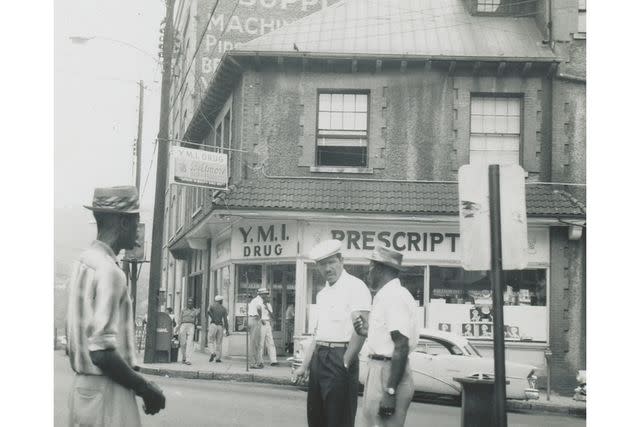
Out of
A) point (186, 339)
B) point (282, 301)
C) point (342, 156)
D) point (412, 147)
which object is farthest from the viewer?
point (186, 339)

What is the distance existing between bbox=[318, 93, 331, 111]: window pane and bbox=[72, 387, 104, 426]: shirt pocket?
20.1ft

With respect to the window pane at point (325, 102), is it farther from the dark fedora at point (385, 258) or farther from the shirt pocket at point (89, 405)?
the shirt pocket at point (89, 405)

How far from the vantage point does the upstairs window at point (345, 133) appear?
32.7 feet

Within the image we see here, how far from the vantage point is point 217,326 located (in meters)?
11.2

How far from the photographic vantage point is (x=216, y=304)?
40.4ft

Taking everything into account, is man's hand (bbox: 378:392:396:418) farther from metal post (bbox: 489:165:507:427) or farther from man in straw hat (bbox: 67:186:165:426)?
man in straw hat (bbox: 67:186:165:426)

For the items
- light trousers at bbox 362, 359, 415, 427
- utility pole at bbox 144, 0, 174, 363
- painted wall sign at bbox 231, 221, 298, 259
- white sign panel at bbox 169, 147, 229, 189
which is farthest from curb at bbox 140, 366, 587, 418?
white sign panel at bbox 169, 147, 229, 189

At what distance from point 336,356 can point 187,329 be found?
6638 millimetres

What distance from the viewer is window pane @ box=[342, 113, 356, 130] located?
1005 cm

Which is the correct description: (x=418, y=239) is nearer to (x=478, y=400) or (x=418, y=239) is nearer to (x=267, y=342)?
(x=267, y=342)

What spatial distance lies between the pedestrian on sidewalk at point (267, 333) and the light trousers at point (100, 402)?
194 inches

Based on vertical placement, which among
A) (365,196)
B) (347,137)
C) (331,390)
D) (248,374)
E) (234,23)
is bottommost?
(248,374)

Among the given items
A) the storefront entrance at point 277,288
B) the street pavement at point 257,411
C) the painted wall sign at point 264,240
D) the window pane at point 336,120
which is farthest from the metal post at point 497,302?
the window pane at point 336,120

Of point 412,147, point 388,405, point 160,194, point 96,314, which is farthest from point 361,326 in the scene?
point 160,194
